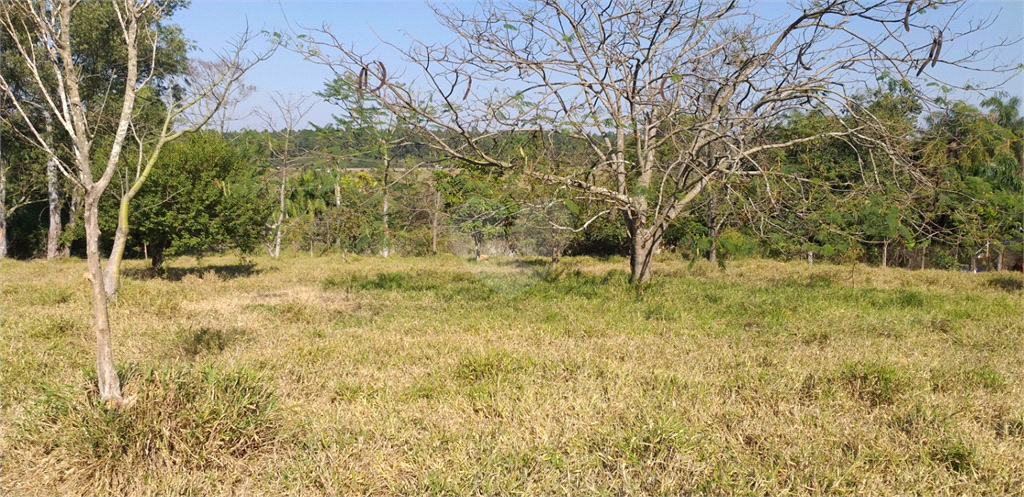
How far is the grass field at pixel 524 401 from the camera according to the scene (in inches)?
125

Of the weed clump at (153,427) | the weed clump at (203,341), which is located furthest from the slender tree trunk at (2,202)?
the weed clump at (153,427)

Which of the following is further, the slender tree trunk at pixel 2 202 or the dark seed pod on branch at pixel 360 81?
the slender tree trunk at pixel 2 202

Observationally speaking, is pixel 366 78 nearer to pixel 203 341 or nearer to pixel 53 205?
pixel 203 341

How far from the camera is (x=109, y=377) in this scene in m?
3.37

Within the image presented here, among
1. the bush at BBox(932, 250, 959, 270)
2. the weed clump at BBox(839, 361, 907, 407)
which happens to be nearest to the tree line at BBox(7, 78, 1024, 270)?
the weed clump at BBox(839, 361, 907, 407)

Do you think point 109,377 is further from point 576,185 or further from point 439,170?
point 576,185

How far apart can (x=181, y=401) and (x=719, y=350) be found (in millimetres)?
4374

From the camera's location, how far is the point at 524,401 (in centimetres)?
423

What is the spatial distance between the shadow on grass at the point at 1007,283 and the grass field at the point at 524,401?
3652 millimetres

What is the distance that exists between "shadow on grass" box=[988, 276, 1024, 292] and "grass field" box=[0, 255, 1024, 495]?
144 inches

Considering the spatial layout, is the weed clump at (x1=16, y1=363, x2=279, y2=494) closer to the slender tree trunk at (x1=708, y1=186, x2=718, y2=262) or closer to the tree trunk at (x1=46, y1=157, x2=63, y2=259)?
the slender tree trunk at (x1=708, y1=186, x2=718, y2=262)

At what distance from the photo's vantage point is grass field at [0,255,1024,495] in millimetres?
3178

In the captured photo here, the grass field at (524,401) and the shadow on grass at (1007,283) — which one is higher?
the shadow on grass at (1007,283)

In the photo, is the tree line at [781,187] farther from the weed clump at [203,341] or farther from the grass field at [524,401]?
the weed clump at [203,341]
